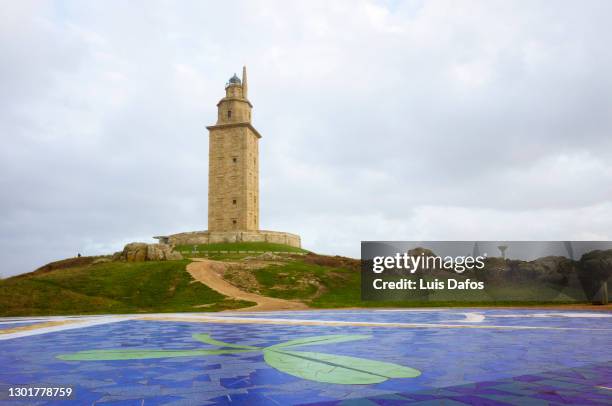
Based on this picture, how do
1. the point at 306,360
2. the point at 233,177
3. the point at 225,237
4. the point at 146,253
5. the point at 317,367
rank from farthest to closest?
1. the point at 233,177
2. the point at 225,237
3. the point at 146,253
4. the point at 306,360
5. the point at 317,367

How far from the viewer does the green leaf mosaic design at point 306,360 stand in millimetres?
7812

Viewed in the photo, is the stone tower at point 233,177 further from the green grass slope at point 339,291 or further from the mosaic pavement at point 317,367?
the mosaic pavement at point 317,367

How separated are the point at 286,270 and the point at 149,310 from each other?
695 inches

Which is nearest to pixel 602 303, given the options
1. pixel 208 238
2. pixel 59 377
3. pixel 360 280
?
pixel 360 280

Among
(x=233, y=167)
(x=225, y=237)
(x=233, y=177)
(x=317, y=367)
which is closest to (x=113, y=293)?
(x=225, y=237)

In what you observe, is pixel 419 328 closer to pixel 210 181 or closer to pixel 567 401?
pixel 567 401

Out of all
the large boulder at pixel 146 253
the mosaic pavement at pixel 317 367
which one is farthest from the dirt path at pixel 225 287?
the mosaic pavement at pixel 317 367

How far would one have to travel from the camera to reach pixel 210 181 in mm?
76938

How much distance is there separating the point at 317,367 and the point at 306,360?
876mm

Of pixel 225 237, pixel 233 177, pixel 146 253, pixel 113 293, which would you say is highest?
pixel 233 177

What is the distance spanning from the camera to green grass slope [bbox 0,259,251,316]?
31.3 metres

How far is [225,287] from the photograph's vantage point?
4038cm

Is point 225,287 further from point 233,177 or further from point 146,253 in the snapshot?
point 233,177

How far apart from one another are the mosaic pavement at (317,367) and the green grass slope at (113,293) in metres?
17.9
